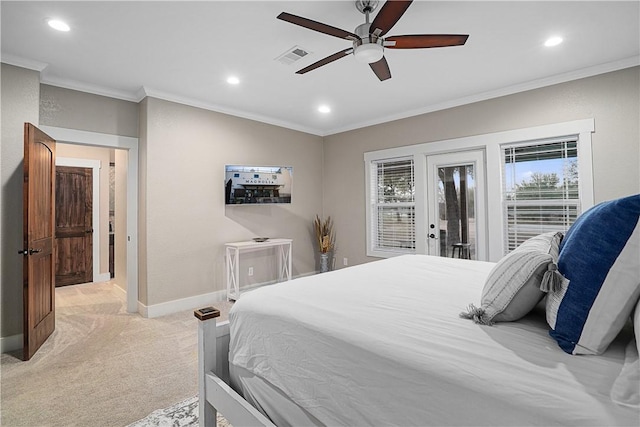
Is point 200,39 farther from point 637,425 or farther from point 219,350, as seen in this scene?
point 637,425

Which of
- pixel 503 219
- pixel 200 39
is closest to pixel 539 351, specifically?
pixel 200 39

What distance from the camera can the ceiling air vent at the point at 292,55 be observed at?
2.80 m

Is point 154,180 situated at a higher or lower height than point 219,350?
higher

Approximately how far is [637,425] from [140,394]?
2.54 m

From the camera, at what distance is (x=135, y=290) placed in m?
3.80

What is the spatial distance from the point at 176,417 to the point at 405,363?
1.66m

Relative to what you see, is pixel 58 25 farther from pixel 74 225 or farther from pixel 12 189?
pixel 74 225

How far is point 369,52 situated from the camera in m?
2.16

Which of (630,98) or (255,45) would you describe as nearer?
(255,45)

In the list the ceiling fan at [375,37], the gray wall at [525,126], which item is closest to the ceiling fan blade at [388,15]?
the ceiling fan at [375,37]

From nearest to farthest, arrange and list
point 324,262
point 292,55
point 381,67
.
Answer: point 381,67 → point 292,55 → point 324,262

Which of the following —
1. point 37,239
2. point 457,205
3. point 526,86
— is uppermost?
point 526,86

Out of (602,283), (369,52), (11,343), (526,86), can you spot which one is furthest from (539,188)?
(11,343)

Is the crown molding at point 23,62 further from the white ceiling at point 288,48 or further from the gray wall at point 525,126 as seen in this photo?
the gray wall at point 525,126
